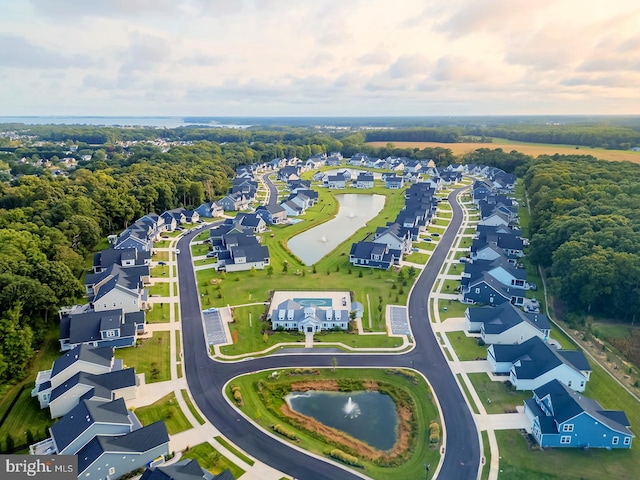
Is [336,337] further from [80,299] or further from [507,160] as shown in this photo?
[507,160]

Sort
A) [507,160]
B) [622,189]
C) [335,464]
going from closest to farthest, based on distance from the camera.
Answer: [335,464] → [622,189] → [507,160]

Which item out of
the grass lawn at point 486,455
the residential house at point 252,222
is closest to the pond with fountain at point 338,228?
the residential house at point 252,222

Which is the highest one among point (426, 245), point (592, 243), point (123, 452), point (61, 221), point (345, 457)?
point (592, 243)

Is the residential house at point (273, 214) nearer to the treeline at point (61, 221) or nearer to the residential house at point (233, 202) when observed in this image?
the residential house at point (233, 202)

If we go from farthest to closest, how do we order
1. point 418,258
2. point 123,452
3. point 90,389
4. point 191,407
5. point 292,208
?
point 292,208 → point 418,258 → point 191,407 → point 90,389 → point 123,452

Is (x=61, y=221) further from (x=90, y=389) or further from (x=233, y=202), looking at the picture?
(x=90, y=389)

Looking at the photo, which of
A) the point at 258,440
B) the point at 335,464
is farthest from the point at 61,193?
the point at 335,464

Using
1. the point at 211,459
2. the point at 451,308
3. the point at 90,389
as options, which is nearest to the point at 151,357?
the point at 90,389
